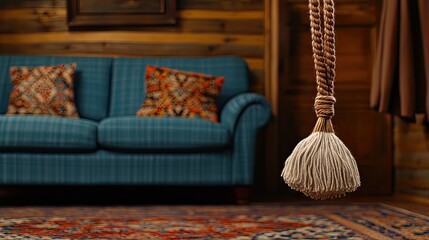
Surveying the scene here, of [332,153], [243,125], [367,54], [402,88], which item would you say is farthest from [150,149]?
[332,153]

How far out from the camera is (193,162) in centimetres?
313

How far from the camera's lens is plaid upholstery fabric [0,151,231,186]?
121 inches

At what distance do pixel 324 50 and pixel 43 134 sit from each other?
8.23 ft

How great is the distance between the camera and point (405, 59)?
3.32 metres

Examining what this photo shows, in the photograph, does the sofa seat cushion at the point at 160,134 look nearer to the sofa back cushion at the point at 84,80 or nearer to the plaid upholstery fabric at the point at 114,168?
the plaid upholstery fabric at the point at 114,168

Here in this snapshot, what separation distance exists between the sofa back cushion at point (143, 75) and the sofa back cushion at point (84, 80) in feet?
0.21

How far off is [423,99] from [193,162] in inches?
53.2

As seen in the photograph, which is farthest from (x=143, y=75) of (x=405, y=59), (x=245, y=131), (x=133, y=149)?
(x=405, y=59)

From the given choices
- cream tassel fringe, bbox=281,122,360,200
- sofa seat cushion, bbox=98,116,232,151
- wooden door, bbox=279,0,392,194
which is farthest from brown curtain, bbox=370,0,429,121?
cream tassel fringe, bbox=281,122,360,200

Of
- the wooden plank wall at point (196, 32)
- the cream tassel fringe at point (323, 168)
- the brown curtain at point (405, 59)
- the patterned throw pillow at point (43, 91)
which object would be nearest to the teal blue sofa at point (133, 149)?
the patterned throw pillow at point (43, 91)

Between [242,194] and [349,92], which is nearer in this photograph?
[242,194]

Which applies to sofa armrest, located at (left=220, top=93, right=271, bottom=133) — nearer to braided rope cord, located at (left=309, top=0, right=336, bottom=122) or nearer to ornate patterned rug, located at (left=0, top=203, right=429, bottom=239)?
ornate patterned rug, located at (left=0, top=203, right=429, bottom=239)

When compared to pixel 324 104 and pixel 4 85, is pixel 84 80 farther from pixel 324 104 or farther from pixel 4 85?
pixel 324 104

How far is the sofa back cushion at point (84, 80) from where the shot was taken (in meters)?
3.74
